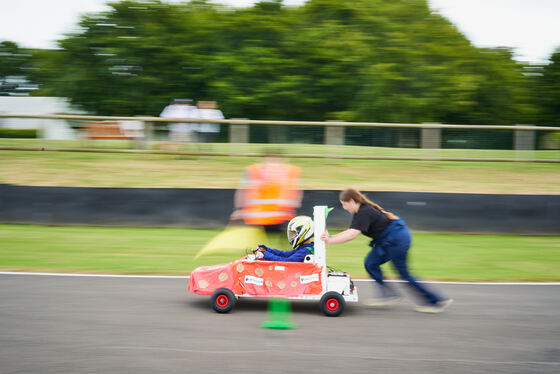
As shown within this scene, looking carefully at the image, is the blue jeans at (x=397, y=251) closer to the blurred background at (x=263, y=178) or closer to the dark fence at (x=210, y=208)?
the blurred background at (x=263, y=178)

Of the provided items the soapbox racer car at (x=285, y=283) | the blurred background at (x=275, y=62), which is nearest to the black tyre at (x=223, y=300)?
the soapbox racer car at (x=285, y=283)

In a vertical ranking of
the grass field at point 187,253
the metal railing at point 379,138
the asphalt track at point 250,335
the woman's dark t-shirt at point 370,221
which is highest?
the metal railing at point 379,138

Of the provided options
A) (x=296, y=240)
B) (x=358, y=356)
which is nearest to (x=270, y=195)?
(x=296, y=240)

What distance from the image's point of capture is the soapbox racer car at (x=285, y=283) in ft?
20.2

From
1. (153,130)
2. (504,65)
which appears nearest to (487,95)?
(504,65)

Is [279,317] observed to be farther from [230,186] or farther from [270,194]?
[230,186]

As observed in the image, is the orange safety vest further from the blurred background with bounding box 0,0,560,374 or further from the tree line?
the tree line

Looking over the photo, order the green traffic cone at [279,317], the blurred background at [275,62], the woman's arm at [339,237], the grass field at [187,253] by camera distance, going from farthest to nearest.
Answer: the blurred background at [275,62] → the grass field at [187,253] → the woman's arm at [339,237] → the green traffic cone at [279,317]

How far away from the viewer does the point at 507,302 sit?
6.96 m

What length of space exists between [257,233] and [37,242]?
431cm

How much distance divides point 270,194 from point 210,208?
3466 millimetres

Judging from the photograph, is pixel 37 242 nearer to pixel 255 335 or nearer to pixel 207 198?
pixel 207 198

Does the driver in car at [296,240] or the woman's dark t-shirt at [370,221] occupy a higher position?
the woman's dark t-shirt at [370,221]

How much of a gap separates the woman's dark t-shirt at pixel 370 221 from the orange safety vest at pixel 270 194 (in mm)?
1914
